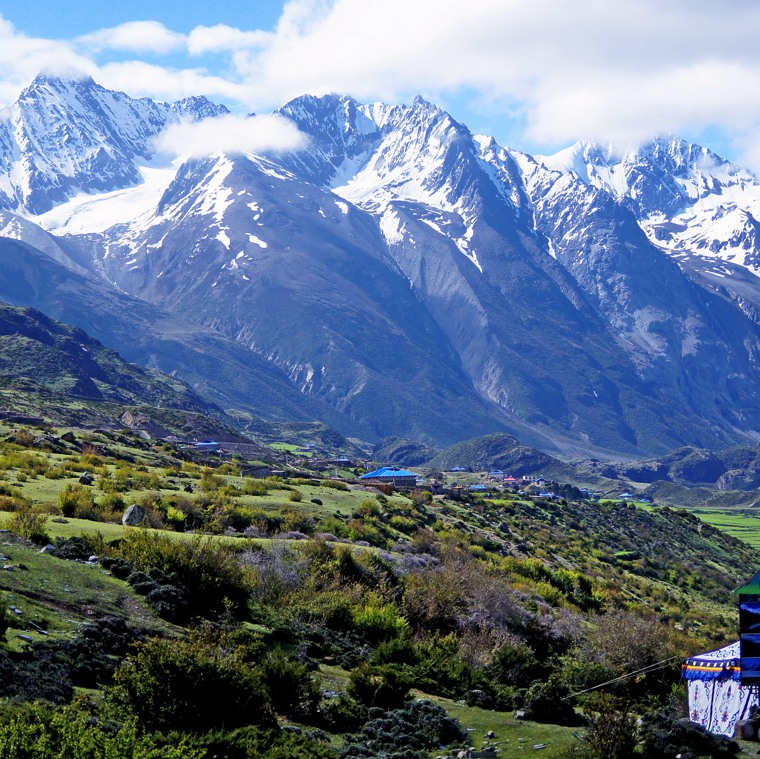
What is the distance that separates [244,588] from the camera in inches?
988

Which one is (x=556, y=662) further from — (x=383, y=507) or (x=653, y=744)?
(x=383, y=507)

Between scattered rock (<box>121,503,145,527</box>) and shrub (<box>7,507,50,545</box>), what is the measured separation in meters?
4.45

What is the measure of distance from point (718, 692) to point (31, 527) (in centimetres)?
1898

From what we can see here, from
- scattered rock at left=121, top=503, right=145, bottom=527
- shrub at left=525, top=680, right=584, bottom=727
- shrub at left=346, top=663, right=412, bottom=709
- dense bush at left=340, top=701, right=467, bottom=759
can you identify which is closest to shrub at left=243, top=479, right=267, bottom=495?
scattered rock at left=121, top=503, right=145, bottom=527

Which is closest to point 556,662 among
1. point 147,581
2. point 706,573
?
point 147,581

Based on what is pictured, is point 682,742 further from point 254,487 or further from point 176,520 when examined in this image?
point 254,487

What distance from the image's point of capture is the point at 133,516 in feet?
107

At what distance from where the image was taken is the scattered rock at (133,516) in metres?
32.2

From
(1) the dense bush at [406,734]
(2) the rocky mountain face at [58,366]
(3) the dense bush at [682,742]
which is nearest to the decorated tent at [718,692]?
(3) the dense bush at [682,742]

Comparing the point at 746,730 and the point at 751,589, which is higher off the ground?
the point at 751,589

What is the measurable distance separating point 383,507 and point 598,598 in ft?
48.4

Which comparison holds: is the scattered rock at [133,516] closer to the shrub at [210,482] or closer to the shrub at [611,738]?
the shrub at [210,482]

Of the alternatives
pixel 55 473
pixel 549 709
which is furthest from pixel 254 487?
pixel 549 709

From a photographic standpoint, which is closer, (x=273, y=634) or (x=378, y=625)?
(x=273, y=634)
